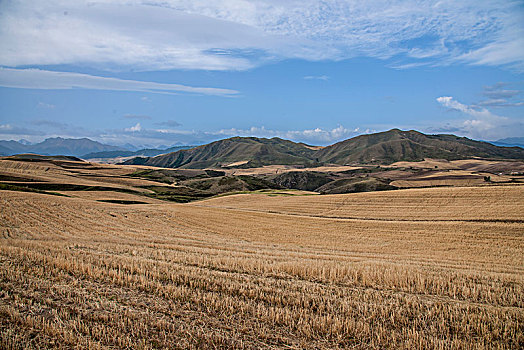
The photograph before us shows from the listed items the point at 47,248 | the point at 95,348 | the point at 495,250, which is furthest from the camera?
the point at 495,250

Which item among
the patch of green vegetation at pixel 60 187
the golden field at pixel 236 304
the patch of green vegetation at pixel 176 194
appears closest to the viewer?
the golden field at pixel 236 304

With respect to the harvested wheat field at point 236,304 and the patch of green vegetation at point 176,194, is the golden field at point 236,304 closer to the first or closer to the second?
the harvested wheat field at point 236,304

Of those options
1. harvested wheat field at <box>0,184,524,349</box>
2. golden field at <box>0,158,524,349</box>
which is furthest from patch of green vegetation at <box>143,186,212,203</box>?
harvested wheat field at <box>0,184,524,349</box>

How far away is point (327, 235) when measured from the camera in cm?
3228

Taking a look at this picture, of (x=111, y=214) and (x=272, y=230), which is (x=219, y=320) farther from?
(x=111, y=214)

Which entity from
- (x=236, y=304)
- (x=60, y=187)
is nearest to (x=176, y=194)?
(x=60, y=187)

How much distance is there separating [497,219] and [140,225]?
36.3 m

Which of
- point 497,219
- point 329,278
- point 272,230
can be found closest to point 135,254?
point 329,278

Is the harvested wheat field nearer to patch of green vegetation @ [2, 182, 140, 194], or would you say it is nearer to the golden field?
the golden field

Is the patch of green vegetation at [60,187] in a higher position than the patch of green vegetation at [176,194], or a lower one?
higher

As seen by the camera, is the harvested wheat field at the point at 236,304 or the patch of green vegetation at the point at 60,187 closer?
the harvested wheat field at the point at 236,304

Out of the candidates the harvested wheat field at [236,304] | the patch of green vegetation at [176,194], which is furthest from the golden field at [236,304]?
the patch of green vegetation at [176,194]

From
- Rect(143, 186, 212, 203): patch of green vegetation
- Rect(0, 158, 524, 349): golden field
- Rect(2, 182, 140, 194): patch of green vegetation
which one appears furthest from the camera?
Rect(143, 186, 212, 203): patch of green vegetation

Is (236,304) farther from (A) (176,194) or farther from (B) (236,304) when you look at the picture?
(A) (176,194)
